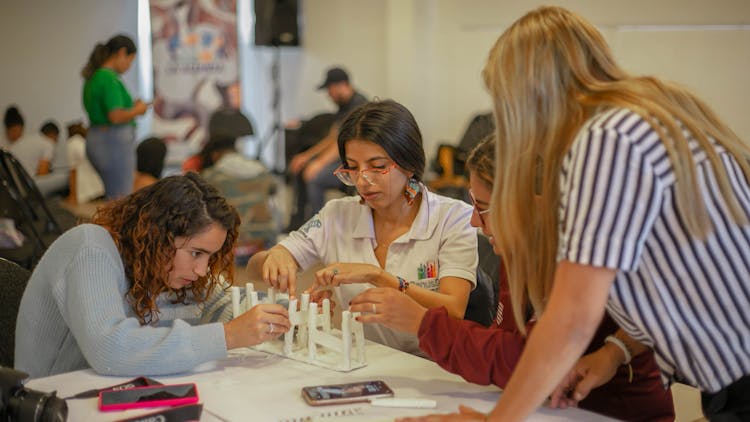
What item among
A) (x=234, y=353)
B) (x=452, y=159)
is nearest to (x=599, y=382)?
(x=234, y=353)

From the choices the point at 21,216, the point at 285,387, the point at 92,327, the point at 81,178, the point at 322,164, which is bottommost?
the point at 81,178

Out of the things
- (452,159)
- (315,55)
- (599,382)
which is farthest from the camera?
(315,55)

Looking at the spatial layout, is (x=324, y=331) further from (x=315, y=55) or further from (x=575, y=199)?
(x=315, y=55)

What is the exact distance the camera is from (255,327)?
6.54 feet

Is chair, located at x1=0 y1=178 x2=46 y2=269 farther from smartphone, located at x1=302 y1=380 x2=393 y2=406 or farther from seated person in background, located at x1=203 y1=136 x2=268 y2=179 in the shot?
smartphone, located at x1=302 y1=380 x2=393 y2=406

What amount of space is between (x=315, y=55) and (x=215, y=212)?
735cm

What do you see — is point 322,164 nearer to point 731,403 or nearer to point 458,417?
point 458,417

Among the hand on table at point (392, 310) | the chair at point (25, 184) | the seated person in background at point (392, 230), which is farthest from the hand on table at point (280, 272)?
the chair at point (25, 184)

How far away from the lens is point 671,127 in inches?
54.6

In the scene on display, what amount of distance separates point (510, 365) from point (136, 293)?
0.92 metres

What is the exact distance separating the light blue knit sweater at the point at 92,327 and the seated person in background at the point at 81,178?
4.67m

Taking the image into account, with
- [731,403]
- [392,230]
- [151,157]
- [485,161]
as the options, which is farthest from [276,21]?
[731,403]

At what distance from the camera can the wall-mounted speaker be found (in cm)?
886

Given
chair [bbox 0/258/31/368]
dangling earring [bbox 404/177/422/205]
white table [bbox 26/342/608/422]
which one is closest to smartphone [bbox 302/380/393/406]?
white table [bbox 26/342/608/422]
